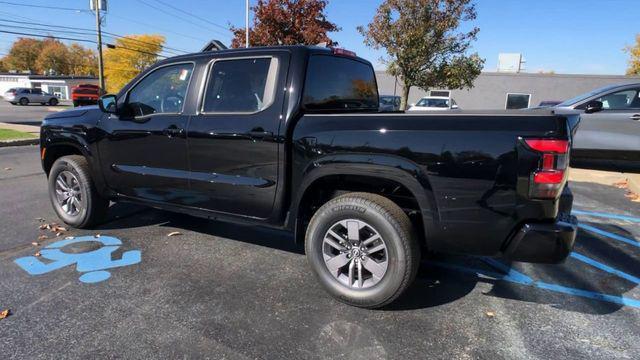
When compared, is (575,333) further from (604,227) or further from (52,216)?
(52,216)

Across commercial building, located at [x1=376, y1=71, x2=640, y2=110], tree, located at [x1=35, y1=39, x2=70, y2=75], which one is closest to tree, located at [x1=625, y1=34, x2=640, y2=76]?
commercial building, located at [x1=376, y1=71, x2=640, y2=110]

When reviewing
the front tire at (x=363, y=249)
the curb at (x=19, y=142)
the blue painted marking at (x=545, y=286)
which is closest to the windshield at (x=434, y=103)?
the curb at (x=19, y=142)

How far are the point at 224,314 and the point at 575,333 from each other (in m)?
2.35

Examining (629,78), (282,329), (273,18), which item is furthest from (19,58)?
(282,329)

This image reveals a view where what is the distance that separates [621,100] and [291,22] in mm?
14555

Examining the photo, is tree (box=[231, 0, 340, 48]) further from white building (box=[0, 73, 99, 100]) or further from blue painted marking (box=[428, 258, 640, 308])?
white building (box=[0, 73, 99, 100])

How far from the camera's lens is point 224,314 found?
9.96ft

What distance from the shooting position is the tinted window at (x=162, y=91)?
3957 mm

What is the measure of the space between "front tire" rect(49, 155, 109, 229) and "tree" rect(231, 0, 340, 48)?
1563 centimetres

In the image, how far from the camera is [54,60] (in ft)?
286

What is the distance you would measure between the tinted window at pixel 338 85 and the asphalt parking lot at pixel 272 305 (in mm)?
1491

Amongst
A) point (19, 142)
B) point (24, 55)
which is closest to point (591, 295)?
point (19, 142)

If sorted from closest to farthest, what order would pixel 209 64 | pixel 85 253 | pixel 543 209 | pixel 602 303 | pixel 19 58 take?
pixel 543 209
pixel 602 303
pixel 209 64
pixel 85 253
pixel 19 58

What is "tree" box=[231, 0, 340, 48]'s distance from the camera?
1938cm
